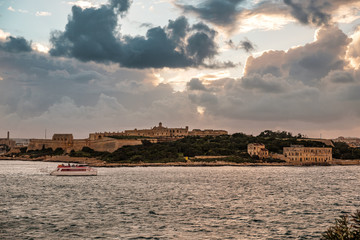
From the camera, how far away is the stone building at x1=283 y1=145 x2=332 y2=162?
141 meters

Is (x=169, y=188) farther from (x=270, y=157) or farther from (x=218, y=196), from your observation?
(x=270, y=157)

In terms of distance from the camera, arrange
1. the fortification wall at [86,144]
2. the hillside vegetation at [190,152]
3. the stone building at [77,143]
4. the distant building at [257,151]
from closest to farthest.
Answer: the hillside vegetation at [190,152] < the distant building at [257,151] < the fortification wall at [86,144] < the stone building at [77,143]

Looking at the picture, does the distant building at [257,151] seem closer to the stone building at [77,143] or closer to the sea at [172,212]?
the stone building at [77,143]

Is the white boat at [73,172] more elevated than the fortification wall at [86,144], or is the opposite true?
the fortification wall at [86,144]

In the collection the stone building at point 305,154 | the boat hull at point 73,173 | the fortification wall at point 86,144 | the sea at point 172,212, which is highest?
the fortification wall at point 86,144

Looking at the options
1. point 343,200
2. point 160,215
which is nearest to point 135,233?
point 160,215

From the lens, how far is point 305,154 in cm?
14275

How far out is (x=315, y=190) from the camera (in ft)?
193

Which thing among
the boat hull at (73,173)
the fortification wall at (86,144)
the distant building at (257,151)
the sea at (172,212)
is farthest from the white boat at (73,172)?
the distant building at (257,151)

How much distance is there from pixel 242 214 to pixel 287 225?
5.69 meters

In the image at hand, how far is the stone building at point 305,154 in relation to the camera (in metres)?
141

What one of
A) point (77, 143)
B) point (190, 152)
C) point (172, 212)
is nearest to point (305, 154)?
point (190, 152)

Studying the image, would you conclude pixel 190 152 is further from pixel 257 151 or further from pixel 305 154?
pixel 305 154

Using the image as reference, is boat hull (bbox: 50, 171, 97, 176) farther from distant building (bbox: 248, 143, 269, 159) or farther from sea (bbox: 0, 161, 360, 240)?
distant building (bbox: 248, 143, 269, 159)
